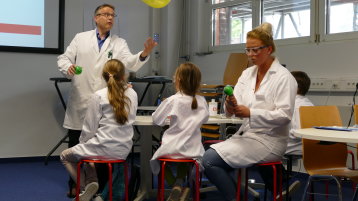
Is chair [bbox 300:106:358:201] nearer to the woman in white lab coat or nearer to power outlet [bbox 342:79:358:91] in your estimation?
the woman in white lab coat

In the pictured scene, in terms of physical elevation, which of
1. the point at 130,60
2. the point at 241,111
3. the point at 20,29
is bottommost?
the point at 241,111

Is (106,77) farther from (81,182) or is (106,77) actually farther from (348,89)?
(348,89)

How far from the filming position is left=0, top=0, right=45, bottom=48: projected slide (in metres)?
5.07

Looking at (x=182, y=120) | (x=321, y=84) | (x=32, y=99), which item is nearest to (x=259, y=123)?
(x=182, y=120)

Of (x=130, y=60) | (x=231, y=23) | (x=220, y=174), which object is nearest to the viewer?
(x=220, y=174)

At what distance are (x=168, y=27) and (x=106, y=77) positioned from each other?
3.17m

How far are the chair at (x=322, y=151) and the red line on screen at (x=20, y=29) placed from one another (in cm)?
363

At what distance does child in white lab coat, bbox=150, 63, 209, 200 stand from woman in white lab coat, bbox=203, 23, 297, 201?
6.8 inches

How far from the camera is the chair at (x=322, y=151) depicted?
8.51ft

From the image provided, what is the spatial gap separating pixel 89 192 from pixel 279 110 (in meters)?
1.22

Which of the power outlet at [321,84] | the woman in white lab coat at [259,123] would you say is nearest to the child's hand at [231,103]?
the woman in white lab coat at [259,123]

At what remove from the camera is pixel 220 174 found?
240 centimetres

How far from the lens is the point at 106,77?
9.31ft

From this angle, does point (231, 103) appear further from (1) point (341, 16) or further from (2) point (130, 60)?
(1) point (341, 16)
